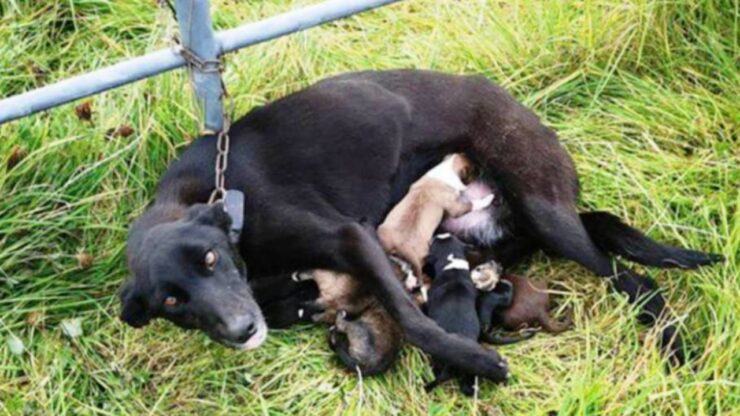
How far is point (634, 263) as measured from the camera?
14.1 ft

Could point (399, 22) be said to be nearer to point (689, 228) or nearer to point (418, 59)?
point (418, 59)

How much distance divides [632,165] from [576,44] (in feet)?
2.18

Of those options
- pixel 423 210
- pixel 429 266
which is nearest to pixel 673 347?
pixel 429 266

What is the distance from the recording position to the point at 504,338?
4148 millimetres

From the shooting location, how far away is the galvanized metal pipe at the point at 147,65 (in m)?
4.09

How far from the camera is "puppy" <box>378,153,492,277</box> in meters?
4.34

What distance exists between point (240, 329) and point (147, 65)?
39.6 inches

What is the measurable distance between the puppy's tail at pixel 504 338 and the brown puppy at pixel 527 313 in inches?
1.1

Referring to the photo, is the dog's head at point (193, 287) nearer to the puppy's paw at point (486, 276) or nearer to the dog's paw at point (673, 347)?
the puppy's paw at point (486, 276)

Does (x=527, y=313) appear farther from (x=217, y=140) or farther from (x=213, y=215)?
(x=217, y=140)

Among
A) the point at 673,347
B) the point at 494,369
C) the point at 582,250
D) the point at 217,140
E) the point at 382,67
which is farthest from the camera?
the point at 382,67

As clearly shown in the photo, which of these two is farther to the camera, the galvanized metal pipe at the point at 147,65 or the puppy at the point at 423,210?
the puppy at the point at 423,210

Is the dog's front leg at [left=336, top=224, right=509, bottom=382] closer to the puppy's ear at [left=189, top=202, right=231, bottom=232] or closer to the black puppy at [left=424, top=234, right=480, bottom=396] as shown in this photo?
the black puppy at [left=424, top=234, right=480, bottom=396]

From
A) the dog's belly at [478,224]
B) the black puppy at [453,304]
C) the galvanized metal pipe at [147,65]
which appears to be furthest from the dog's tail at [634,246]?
the galvanized metal pipe at [147,65]
